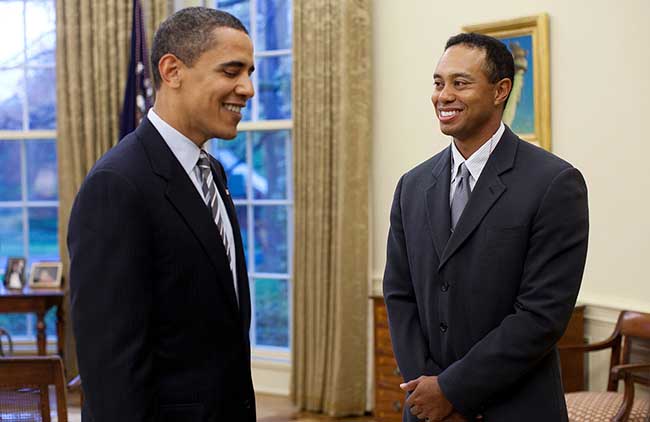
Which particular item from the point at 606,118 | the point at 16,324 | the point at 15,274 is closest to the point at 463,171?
the point at 606,118

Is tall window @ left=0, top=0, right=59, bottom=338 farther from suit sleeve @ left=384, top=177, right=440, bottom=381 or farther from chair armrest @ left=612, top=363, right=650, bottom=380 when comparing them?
suit sleeve @ left=384, top=177, right=440, bottom=381

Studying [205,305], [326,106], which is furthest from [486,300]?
[326,106]

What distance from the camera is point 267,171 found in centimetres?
619

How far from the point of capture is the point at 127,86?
19.5 ft

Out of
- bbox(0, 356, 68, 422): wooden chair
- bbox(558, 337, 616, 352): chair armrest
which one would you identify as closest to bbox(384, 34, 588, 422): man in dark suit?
bbox(0, 356, 68, 422): wooden chair

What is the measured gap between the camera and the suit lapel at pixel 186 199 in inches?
69.5

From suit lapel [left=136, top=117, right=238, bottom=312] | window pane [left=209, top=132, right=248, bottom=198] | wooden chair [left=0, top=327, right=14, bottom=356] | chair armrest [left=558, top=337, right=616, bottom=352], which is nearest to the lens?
suit lapel [left=136, top=117, right=238, bottom=312]

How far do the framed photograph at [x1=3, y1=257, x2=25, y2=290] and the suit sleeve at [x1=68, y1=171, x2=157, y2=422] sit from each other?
467cm

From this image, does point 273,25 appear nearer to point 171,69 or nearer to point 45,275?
point 45,275

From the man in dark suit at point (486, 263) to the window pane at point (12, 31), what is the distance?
16.7 feet

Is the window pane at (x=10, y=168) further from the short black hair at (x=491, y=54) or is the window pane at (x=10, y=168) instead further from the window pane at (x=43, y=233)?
the short black hair at (x=491, y=54)

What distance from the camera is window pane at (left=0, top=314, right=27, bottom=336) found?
664cm

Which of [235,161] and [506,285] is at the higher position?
[235,161]

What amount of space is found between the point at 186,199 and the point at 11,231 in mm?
5336
